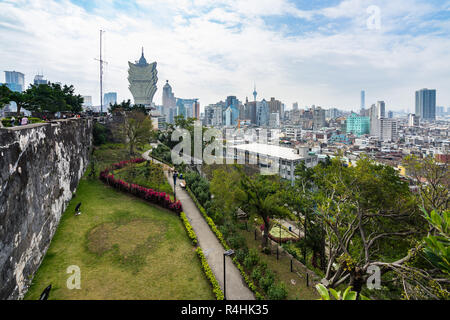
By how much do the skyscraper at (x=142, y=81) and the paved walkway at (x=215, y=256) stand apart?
14899cm

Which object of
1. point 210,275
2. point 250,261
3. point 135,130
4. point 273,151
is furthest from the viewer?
point 273,151

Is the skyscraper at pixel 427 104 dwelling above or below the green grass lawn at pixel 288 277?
above

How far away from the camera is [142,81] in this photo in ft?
503

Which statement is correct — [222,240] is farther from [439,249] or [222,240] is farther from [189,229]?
[439,249]

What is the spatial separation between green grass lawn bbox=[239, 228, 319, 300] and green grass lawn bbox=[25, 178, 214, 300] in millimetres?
4242

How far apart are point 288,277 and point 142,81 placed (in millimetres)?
161027

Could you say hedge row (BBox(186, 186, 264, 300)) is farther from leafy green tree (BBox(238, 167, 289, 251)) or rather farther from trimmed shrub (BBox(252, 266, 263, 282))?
leafy green tree (BBox(238, 167, 289, 251))

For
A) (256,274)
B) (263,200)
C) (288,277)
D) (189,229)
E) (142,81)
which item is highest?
(142,81)

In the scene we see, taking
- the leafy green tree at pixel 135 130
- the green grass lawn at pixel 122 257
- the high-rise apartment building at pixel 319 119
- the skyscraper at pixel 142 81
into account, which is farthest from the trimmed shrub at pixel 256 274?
the skyscraper at pixel 142 81

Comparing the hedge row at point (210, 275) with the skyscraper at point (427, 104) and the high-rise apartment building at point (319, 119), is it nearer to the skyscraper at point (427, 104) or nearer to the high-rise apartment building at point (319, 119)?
the high-rise apartment building at point (319, 119)

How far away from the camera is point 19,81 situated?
14350 centimetres

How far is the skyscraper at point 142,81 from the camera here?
152 metres

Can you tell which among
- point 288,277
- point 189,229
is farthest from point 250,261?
point 189,229
